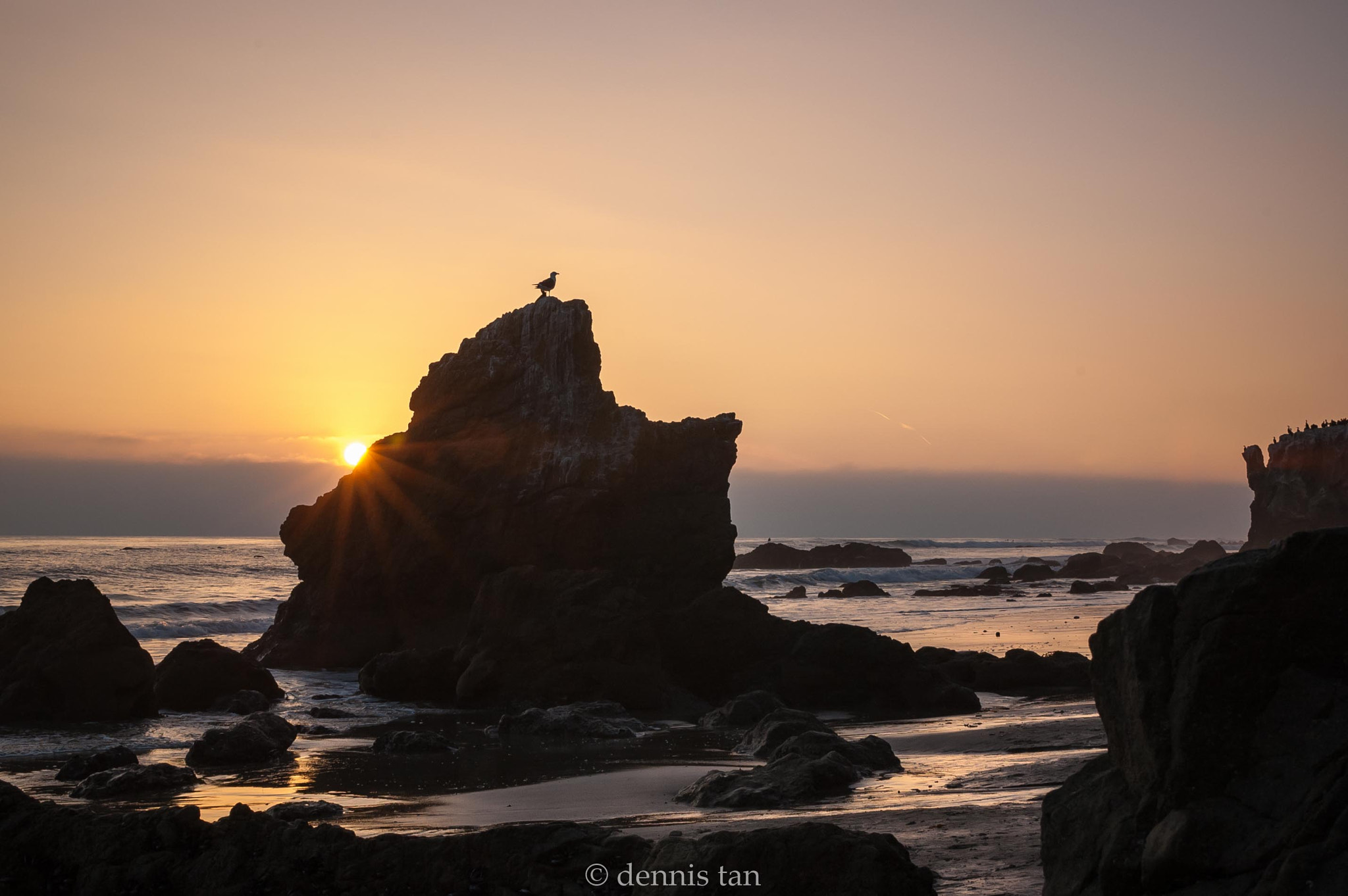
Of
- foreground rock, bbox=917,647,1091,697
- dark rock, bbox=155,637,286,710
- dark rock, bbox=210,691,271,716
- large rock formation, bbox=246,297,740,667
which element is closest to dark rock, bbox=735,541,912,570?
large rock formation, bbox=246,297,740,667

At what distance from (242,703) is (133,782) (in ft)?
29.0

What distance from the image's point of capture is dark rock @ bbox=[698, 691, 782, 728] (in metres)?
20.3

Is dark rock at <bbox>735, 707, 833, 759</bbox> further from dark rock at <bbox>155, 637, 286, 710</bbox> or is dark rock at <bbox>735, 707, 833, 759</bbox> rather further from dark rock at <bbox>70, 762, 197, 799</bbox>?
dark rock at <bbox>155, 637, 286, 710</bbox>

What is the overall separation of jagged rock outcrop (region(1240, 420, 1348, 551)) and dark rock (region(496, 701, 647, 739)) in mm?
62499

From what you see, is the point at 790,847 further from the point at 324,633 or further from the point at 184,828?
the point at 324,633

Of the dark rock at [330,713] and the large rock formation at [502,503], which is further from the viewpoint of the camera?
the large rock formation at [502,503]

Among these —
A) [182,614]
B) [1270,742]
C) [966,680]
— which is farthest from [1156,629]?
[182,614]

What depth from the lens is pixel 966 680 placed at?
2550 centimetres

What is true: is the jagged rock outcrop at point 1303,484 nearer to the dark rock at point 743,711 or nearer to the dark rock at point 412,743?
the dark rock at point 743,711

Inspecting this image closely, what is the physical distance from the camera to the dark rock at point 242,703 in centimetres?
2192

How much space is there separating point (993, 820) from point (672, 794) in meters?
4.29

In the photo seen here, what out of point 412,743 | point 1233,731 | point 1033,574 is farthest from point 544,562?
point 1033,574

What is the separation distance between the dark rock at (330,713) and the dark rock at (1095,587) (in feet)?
157

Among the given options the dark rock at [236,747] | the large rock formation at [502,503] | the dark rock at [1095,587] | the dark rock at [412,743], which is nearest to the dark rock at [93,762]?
the dark rock at [236,747]
